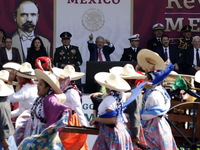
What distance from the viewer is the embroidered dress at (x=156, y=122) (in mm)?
4055

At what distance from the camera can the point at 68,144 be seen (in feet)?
15.6

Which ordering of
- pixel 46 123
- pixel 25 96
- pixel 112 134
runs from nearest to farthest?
pixel 46 123
pixel 112 134
pixel 25 96

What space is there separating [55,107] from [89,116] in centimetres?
265

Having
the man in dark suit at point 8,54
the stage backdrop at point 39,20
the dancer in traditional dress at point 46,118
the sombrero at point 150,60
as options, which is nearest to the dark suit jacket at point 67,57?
the man in dark suit at point 8,54

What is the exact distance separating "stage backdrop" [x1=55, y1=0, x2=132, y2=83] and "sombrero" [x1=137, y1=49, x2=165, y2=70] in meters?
Answer: 6.20

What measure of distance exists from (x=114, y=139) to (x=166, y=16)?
7.97 metres

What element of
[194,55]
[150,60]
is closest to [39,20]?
[194,55]

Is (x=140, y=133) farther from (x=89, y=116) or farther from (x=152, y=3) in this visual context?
(x=152, y=3)

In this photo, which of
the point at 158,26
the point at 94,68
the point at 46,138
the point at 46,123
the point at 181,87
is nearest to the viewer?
the point at 46,138

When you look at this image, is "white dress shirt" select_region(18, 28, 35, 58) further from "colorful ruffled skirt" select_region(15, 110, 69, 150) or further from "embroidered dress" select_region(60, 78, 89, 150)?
"colorful ruffled skirt" select_region(15, 110, 69, 150)

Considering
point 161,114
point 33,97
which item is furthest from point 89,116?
point 161,114

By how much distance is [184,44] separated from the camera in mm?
10000

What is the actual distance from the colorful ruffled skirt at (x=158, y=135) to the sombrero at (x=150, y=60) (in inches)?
28.0

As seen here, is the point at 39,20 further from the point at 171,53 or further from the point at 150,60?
the point at 150,60
